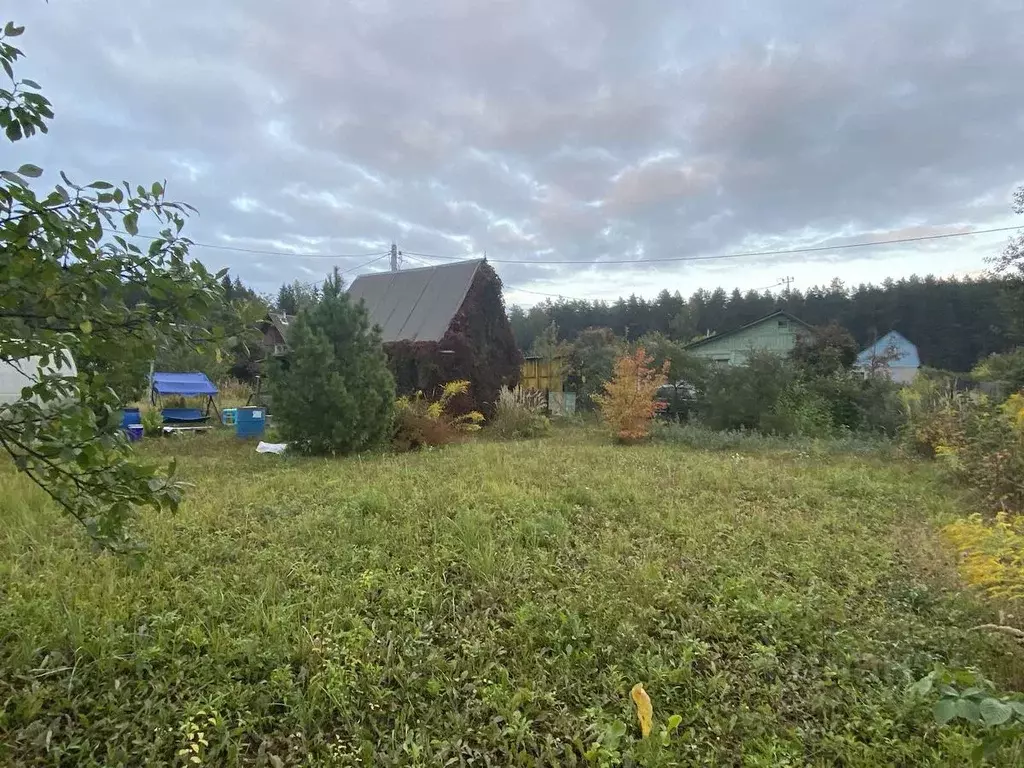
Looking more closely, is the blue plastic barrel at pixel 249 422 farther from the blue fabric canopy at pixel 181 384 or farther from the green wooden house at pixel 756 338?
the green wooden house at pixel 756 338

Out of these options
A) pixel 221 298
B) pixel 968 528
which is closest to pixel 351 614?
pixel 221 298

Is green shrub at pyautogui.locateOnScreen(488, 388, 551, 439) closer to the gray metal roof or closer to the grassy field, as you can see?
the gray metal roof

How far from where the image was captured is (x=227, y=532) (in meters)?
3.82

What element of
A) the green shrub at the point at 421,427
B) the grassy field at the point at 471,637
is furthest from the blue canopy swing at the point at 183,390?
the grassy field at the point at 471,637

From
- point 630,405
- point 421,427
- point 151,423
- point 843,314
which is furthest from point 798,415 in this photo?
point 843,314

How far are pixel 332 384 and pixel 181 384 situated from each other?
7.57m

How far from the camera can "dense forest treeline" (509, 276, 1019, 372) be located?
36.9 metres

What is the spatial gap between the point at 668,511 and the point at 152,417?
25.0ft

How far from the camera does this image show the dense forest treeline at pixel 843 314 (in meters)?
36.9

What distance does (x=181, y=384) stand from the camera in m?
13.1

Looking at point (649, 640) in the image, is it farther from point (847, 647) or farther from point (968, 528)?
point (968, 528)

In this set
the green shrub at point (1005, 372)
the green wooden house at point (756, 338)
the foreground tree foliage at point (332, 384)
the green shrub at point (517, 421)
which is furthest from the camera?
the green wooden house at point (756, 338)

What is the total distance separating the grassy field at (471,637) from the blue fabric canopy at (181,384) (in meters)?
9.02

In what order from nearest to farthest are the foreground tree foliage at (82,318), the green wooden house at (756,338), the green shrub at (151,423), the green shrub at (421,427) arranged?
the foreground tree foliage at (82,318) < the green shrub at (151,423) < the green shrub at (421,427) < the green wooden house at (756,338)
